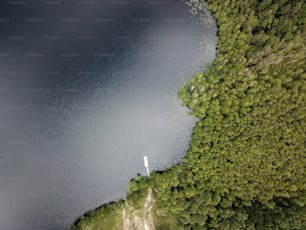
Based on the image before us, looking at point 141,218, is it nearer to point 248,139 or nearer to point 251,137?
point 248,139

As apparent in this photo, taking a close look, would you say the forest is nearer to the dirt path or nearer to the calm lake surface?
the dirt path

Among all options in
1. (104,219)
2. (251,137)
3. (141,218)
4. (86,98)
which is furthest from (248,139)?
(86,98)

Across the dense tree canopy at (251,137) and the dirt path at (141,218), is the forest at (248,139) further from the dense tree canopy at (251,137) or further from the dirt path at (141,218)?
the dirt path at (141,218)

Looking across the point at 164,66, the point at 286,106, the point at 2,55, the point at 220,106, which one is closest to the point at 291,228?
the point at 286,106

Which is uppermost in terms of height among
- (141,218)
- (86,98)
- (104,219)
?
(86,98)

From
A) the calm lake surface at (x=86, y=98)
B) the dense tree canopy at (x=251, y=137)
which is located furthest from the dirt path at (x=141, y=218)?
the calm lake surface at (x=86, y=98)

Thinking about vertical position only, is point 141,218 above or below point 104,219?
below
